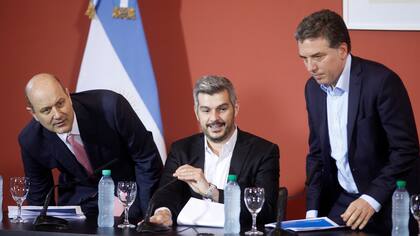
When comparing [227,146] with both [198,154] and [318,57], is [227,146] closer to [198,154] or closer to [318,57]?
[198,154]

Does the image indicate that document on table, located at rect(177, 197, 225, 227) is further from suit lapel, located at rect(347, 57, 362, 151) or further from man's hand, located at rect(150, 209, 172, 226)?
suit lapel, located at rect(347, 57, 362, 151)

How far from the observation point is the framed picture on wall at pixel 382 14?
13.0ft

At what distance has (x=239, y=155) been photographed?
336 centimetres

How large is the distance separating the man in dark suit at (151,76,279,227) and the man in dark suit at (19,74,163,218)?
1.02 ft

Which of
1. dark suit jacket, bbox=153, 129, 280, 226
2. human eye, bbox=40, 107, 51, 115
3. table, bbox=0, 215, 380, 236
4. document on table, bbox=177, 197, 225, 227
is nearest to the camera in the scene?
table, bbox=0, 215, 380, 236

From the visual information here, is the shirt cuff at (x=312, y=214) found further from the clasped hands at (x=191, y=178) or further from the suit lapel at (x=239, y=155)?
the clasped hands at (x=191, y=178)

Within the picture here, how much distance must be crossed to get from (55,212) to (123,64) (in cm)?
126

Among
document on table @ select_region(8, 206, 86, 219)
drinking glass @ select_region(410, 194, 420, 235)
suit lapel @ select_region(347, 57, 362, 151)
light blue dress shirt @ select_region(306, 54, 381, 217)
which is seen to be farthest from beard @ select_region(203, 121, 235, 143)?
drinking glass @ select_region(410, 194, 420, 235)

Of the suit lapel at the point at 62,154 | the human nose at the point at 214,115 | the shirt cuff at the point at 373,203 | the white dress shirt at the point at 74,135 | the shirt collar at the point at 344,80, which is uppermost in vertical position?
the shirt collar at the point at 344,80

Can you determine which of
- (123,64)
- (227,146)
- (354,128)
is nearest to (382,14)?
(354,128)

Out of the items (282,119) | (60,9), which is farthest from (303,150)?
(60,9)

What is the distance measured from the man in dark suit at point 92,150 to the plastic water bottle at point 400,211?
138 centimetres

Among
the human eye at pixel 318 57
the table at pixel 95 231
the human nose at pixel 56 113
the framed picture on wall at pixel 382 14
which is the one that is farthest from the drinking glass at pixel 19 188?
the framed picture on wall at pixel 382 14

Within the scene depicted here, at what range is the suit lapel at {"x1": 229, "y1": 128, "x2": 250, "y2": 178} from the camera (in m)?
3.33
